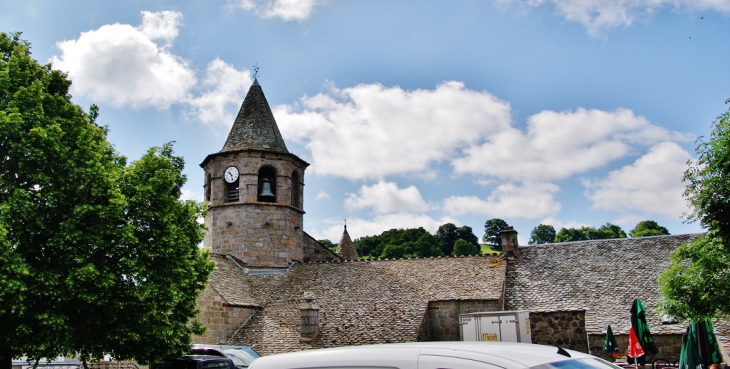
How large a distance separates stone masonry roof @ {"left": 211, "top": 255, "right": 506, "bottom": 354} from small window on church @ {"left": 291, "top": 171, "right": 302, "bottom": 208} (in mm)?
3276

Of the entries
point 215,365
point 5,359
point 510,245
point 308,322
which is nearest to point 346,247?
point 510,245

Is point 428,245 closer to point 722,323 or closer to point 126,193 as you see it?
point 722,323

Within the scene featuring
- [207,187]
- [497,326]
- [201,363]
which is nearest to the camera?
[201,363]

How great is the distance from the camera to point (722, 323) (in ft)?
67.4

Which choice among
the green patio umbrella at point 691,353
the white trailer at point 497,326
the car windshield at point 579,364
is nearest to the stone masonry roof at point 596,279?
the white trailer at point 497,326

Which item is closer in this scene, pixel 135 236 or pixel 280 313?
pixel 135 236

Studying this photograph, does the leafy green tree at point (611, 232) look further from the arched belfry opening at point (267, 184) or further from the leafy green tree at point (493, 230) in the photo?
the arched belfry opening at point (267, 184)

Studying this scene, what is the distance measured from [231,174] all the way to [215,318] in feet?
27.0

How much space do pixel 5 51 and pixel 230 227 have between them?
48.1ft

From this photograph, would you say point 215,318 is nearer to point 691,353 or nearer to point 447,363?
point 691,353

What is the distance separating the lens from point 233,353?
16922 millimetres

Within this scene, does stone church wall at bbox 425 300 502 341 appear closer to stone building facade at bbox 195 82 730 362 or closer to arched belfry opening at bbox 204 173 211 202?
stone building facade at bbox 195 82 730 362

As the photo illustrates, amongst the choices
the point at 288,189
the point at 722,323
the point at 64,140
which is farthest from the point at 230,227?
the point at 722,323

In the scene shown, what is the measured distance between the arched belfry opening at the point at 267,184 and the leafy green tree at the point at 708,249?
64.5 ft
